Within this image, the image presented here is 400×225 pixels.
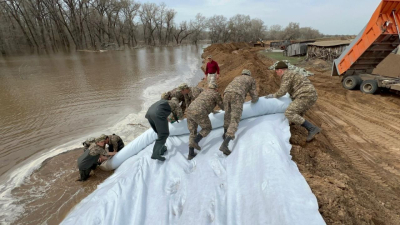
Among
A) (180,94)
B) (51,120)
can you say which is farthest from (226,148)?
(51,120)

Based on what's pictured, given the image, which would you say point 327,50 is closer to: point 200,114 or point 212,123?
point 212,123

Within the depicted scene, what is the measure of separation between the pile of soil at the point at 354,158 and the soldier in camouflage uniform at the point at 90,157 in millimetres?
3537

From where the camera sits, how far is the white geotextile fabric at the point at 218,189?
2.08 m

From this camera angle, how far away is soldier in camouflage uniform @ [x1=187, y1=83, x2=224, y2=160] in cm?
344

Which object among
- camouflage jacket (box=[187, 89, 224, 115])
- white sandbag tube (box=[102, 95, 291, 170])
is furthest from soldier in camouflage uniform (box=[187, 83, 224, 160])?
white sandbag tube (box=[102, 95, 291, 170])

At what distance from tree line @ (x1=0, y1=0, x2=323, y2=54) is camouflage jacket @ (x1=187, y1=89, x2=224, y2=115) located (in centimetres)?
4205

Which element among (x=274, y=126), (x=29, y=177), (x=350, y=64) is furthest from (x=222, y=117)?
(x=350, y=64)

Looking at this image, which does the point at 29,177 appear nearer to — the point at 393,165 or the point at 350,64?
the point at 393,165

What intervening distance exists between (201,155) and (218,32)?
65482 millimetres

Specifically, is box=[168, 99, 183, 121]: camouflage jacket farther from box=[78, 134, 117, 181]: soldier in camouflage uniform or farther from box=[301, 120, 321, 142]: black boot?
box=[301, 120, 321, 142]: black boot

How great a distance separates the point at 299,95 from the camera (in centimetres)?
360

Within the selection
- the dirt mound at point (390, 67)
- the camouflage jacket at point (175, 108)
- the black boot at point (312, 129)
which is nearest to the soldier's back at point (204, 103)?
the camouflage jacket at point (175, 108)

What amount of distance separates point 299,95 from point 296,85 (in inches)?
7.7

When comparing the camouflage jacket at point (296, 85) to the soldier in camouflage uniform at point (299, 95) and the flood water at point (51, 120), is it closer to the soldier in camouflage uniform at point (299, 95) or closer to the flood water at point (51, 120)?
the soldier in camouflage uniform at point (299, 95)
